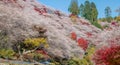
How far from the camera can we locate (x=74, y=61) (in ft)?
119

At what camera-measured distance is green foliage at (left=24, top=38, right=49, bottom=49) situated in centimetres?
3281

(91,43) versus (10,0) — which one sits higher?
(10,0)

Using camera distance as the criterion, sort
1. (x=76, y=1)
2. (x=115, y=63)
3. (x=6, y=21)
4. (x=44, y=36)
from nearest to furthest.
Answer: (x=115, y=63), (x=6, y=21), (x=44, y=36), (x=76, y=1)

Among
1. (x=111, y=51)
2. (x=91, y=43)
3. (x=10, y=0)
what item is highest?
(x=10, y=0)

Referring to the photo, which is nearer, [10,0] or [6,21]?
[6,21]

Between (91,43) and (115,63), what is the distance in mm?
32441

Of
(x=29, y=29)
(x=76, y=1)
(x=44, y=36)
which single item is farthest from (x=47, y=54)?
(x=76, y=1)

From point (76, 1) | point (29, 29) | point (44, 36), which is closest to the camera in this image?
point (29, 29)

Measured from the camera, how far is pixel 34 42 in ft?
109

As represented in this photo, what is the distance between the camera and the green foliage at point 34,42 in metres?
32.8

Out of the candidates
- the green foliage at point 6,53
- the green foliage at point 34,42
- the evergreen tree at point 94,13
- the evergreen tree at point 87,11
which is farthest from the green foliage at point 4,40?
the evergreen tree at point 87,11

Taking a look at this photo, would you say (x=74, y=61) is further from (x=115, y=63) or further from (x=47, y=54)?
(x=115, y=63)

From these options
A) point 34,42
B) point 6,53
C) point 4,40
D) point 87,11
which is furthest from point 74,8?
point 6,53

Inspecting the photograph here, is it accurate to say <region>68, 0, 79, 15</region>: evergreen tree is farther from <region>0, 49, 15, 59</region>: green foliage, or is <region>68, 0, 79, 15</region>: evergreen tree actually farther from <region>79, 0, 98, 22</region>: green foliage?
<region>0, 49, 15, 59</region>: green foliage
